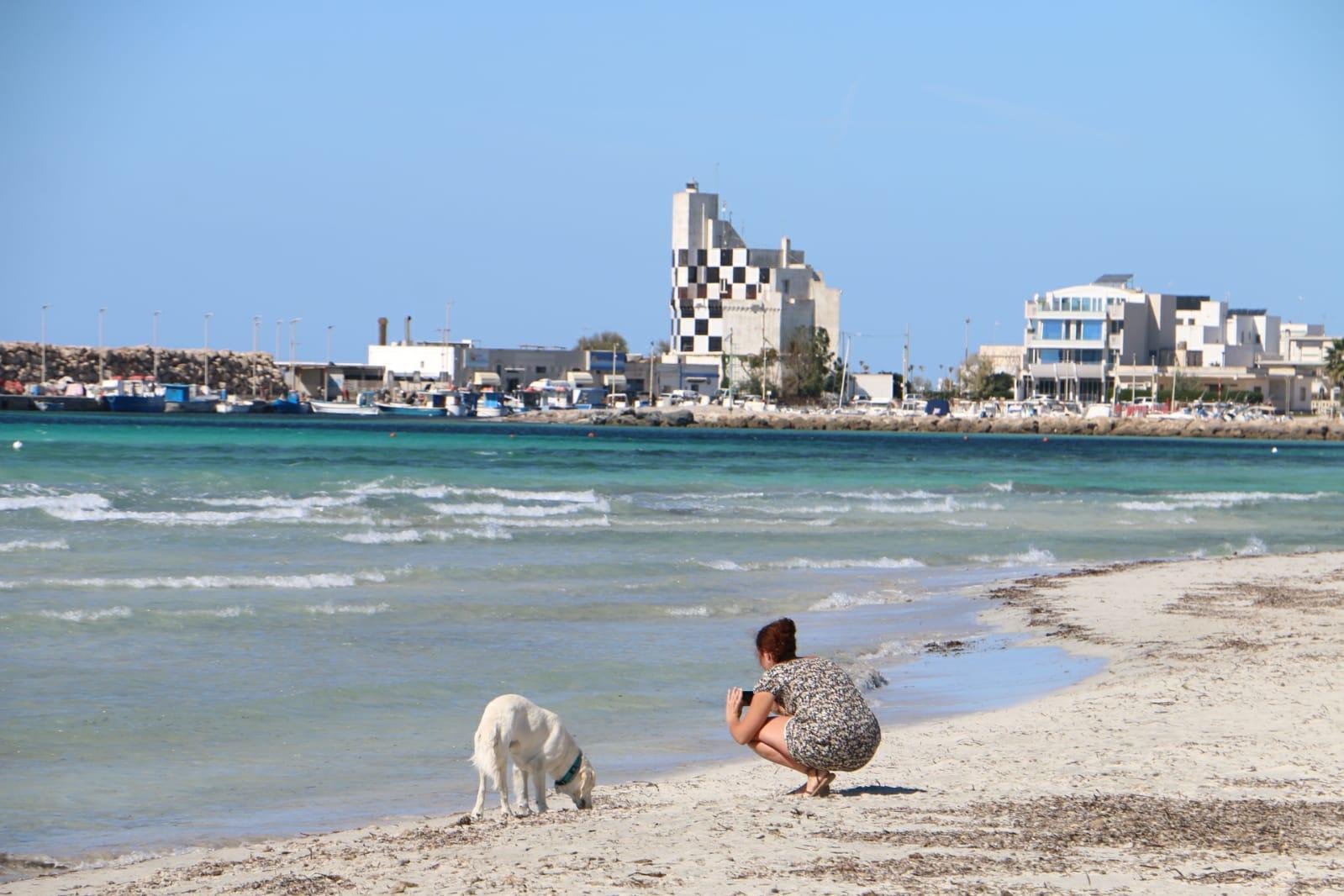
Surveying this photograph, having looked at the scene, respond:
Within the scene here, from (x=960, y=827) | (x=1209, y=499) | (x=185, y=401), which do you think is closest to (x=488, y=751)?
(x=960, y=827)

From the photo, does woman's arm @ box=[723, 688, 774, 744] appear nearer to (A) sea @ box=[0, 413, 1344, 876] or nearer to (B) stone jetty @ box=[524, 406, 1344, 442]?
(A) sea @ box=[0, 413, 1344, 876]

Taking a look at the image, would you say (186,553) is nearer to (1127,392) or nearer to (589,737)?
(589,737)

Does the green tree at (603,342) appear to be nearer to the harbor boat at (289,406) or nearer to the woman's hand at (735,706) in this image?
the harbor boat at (289,406)

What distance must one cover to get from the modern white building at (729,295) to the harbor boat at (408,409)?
2136 cm

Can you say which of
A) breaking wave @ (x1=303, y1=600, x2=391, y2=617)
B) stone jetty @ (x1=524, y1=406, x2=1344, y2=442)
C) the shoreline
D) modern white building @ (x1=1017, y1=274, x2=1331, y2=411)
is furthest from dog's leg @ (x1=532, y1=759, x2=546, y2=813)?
modern white building @ (x1=1017, y1=274, x2=1331, y2=411)

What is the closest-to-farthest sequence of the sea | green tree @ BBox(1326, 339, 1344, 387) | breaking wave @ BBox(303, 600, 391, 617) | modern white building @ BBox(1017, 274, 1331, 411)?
the sea
breaking wave @ BBox(303, 600, 391, 617)
green tree @ BBox(1326, 339, 1344, 387)
modern white building @ BBox(1017, 274, 1331, 411)

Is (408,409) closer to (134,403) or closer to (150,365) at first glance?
(134,403)

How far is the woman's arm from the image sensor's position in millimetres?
6949

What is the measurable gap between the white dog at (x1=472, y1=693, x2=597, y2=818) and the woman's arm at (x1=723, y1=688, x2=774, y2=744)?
0.69 m

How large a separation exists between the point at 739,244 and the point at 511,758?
11681 centimetres

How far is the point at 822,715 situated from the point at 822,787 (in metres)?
0.31

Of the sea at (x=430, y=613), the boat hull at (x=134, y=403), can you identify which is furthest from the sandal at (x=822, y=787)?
the boat hull at (x=134, y=403)

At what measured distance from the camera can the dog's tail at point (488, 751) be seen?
6652 mm

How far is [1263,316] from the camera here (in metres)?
125
